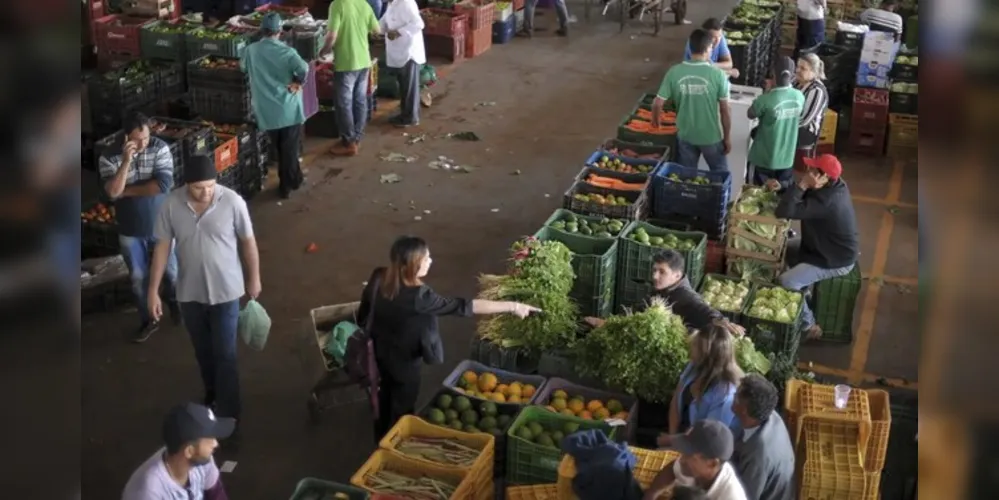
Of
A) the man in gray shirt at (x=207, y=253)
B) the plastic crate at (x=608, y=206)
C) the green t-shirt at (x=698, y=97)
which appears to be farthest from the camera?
the green t-shirt at (x=698, y=97)

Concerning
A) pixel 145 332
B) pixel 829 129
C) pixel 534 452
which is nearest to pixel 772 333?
pixel 534 452

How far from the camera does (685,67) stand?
30.8 ft

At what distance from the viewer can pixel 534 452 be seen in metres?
5.81

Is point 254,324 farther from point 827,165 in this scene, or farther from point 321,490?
point 827,165

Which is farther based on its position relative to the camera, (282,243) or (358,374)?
(282,243)

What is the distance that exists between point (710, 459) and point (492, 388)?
237 cm

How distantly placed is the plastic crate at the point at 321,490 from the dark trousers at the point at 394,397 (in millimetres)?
950

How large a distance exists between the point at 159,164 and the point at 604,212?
11.2 feet

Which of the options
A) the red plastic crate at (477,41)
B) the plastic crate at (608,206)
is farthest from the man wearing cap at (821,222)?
the red plastic crate at (477,41)

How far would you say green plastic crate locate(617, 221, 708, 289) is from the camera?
768 centimetres

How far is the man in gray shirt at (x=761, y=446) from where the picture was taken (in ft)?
16.1

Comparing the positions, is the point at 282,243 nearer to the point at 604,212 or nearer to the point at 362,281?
the point at 362,281

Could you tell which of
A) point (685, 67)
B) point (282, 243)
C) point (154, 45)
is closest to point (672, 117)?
point (685, 67)

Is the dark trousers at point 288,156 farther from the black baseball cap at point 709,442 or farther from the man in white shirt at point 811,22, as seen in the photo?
the man in white shirt at point 811,22
